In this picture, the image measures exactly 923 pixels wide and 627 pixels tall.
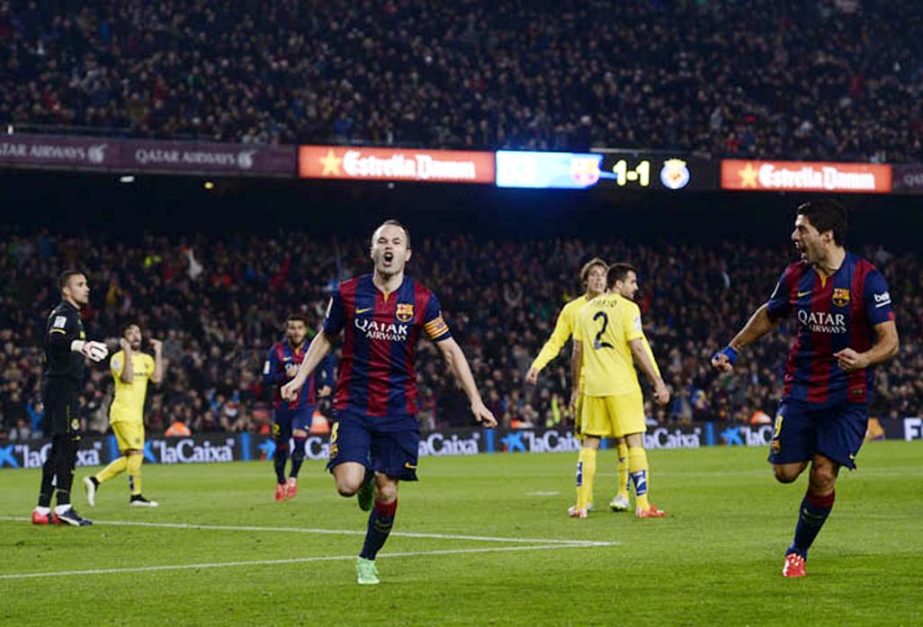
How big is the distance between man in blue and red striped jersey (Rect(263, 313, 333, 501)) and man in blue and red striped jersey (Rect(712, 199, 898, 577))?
458 inches

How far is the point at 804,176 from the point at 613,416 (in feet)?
99.4

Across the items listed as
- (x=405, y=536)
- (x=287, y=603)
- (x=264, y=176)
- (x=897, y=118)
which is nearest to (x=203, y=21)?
(x=264, y=176)

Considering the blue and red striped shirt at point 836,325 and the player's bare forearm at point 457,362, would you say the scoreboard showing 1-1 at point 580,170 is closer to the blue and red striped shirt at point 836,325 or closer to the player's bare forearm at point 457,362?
the player's bare forearm at point 457,362

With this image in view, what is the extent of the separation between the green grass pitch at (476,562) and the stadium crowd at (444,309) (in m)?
16.3

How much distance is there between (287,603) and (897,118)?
43.3 metres

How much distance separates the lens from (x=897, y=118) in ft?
165

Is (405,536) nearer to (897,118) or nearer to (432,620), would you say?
(432,620)

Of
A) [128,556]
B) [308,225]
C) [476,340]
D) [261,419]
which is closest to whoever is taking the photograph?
[128,556]

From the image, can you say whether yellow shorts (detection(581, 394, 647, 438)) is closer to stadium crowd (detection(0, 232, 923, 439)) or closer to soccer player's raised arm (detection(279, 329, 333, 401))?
soccer player's raised arm (detection(279, 329, 333, 401))

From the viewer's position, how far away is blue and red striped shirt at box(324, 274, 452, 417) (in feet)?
37.6

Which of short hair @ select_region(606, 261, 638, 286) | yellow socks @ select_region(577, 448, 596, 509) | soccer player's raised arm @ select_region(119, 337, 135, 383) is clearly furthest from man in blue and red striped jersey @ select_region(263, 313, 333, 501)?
short hair @ select_region(606, 261, 638, 286)

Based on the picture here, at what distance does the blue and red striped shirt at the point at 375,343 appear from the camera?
1145cm

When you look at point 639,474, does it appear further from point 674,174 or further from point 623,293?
point 674,174

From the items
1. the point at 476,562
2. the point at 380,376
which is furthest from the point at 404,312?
the point at 476,562
